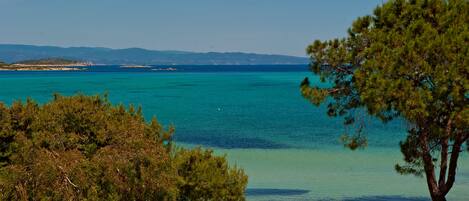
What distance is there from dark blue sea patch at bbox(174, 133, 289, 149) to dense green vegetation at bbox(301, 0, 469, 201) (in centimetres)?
2612

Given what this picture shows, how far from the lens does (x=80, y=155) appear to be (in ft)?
44.3

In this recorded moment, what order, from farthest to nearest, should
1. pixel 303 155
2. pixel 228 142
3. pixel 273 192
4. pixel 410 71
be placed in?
pixel 228 142, pixel 303 155, pixel 273 192, pixel 410 71

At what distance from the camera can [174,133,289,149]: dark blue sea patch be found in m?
41.8

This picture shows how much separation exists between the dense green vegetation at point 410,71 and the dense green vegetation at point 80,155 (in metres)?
4.42

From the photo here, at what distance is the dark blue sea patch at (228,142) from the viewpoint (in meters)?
41.8

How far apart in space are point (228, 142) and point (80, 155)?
30.2m

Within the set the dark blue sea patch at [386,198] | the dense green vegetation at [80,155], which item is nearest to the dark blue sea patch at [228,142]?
the dark blue sea patch at [386,198]

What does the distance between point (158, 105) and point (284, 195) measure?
55341 millimetres

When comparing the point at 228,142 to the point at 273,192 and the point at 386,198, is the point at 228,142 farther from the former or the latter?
the point at 386,198

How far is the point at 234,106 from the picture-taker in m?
79.3

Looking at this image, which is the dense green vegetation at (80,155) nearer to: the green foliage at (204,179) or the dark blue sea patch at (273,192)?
the green foliage at (204,179)

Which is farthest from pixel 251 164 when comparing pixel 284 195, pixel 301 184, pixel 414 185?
pixel 414 185

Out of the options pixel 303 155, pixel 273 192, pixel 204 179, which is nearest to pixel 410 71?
pixel 204 179

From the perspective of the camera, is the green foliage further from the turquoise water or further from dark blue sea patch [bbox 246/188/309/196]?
dark blue sea patch [bbox 246/188/309/196]
